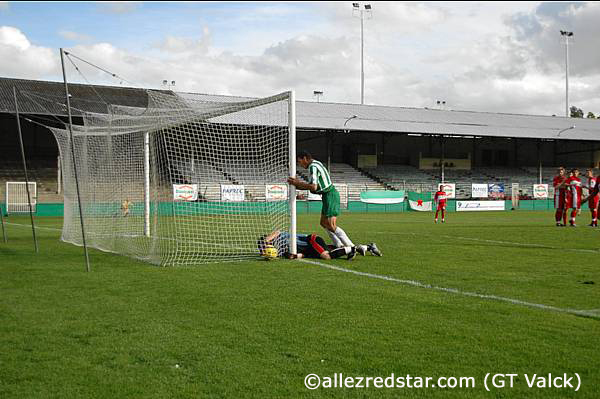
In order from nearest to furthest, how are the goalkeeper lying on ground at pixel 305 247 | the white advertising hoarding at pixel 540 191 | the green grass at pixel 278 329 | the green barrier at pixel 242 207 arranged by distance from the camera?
the green grass at pixel 278 329 → the goalkeeper lying on ground at pixel 305 247 → the green barrier at pixel 242 207 → the white advertising hoarding at pixel 540 191

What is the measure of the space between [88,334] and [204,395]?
195cm

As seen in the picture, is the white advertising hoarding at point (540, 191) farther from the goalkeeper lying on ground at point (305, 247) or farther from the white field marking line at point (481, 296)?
the white field marking line at point (481, 296)

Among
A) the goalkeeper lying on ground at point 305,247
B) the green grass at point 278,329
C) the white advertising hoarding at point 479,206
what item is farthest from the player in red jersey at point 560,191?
the white advertising hoarding at point 479,206

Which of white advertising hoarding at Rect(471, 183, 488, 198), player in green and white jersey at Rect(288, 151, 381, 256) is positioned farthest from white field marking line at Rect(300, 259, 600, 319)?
white advertising hoarding at Rect(471, 183, 488, 198)

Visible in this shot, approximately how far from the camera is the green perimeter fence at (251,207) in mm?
15087

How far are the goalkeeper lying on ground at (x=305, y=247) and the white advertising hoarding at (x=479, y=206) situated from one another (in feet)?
109

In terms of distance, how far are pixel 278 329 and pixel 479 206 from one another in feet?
131

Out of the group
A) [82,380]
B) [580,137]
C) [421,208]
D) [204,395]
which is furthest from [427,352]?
[580,137]

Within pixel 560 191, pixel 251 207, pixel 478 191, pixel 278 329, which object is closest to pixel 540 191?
pixel 478 191

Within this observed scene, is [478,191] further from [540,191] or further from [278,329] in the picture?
[278,329]

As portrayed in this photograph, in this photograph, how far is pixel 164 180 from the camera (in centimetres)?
1500

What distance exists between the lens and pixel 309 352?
14.8ft

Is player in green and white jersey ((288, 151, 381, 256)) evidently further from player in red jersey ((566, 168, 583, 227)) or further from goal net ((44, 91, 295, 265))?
player in red jersey ((566, 168, 583, 227))

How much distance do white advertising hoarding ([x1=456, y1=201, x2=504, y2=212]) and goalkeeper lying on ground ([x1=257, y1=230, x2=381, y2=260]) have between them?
3318cm
